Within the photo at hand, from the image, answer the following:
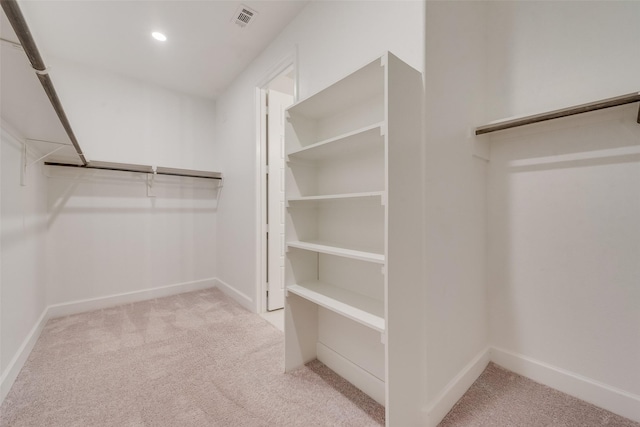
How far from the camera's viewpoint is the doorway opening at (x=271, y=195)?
2.76 m

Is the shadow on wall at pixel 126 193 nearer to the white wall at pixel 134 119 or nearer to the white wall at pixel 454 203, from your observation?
the white wall at pixel 134 119

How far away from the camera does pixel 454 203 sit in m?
1.49

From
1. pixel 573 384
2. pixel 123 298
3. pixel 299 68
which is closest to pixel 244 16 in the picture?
pixel 299 68

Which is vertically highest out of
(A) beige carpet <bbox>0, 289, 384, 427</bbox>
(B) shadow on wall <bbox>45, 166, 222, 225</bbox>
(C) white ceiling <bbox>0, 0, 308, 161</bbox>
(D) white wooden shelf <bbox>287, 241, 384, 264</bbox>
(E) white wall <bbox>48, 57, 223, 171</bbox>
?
(C) white ceiling <bbox>0, 0, 308, 161</bbox>

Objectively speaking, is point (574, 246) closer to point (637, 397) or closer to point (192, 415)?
point (637, 397)

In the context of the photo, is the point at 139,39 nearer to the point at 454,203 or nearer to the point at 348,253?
the point at 348,253

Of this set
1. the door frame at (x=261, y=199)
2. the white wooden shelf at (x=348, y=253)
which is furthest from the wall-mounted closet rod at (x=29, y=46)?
the door frame at (x=261, y=199)

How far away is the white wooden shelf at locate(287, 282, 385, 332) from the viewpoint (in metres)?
1.25

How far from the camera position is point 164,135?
330cm

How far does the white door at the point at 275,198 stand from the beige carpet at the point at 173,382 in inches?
17.5

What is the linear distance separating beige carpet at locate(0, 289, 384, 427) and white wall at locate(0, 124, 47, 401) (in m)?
0.21

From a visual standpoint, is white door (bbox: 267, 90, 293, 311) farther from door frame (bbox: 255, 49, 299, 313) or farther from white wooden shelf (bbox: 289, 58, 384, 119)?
white wooden shelf (bbox: 289, 58, 384, 119)

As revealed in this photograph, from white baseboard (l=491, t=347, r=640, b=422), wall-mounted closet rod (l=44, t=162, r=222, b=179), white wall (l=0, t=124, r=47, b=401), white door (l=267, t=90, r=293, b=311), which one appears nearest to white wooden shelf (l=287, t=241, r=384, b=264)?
white door (l=267, t=90, r=293, b=311)

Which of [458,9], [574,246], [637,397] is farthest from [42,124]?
[637,397]
